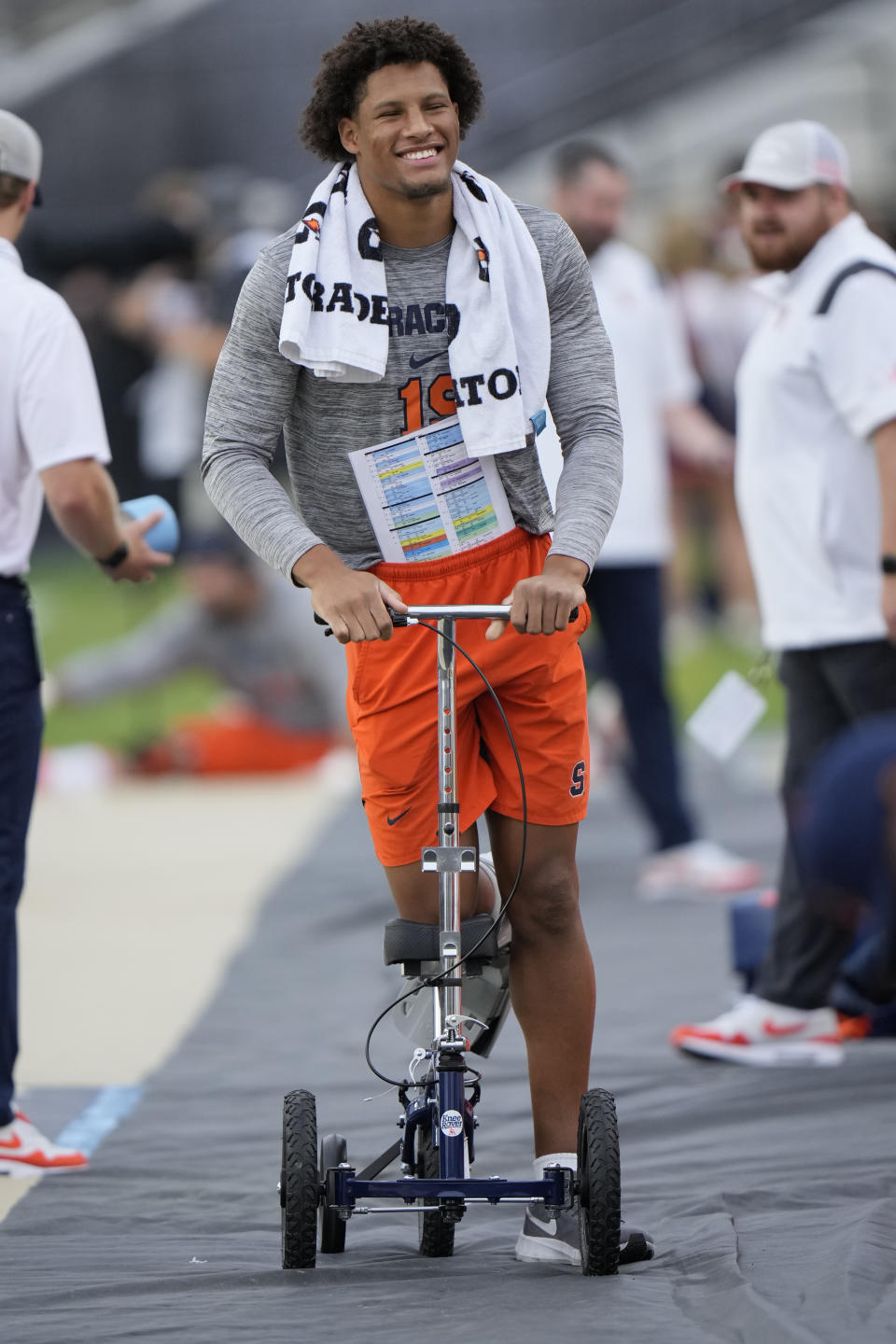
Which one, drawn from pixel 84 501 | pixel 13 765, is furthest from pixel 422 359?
pixel 13 765

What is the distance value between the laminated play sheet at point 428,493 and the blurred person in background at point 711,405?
5402mm

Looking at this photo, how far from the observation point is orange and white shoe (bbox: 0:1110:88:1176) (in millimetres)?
4141

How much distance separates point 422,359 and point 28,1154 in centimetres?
190

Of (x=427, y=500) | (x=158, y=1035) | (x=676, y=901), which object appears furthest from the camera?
(x=676, y=901)

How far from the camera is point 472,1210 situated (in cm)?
388

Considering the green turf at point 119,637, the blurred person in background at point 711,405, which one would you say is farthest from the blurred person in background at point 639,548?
the green turf at point 119,637

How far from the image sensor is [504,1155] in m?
4.20

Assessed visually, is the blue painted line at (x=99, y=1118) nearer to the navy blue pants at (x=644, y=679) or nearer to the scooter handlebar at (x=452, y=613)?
the scooter handlebar at (x=452, y=613)

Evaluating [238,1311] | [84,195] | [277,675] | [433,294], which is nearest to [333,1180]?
[238,1311]

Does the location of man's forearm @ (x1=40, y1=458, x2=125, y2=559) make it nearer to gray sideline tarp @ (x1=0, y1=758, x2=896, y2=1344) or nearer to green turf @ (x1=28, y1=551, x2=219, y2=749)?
gray sideline tarp @ (x1=0, y1=758, x2=896, y2=1344)

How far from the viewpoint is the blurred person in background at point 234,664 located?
993 cm

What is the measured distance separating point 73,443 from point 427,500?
97 cm

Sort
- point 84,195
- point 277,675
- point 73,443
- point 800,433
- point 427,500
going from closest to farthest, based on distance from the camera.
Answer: point 427,500
point 73,443
point 800,433
point 277,675
point 84,195

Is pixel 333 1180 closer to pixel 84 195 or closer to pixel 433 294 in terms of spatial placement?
pixel 433 294
